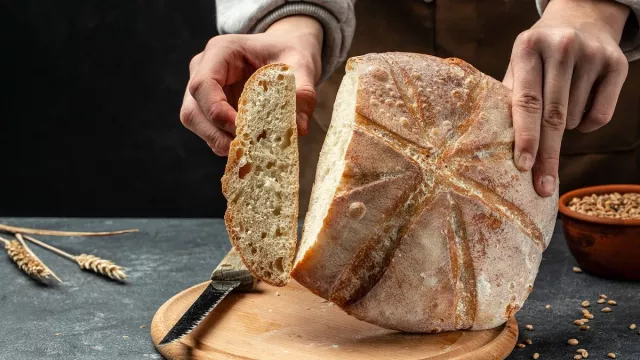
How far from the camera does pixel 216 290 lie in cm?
212

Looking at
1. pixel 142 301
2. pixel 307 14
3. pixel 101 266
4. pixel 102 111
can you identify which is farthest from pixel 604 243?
pixel 102 111

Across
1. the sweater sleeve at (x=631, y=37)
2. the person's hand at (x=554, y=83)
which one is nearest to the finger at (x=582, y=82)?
the person's hand at (x=554, y=83)

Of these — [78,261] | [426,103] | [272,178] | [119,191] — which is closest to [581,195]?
[426,103]

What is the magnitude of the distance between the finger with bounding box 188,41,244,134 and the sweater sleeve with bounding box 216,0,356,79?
31 centimetres

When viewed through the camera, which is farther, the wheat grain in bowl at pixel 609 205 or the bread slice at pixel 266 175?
the wheat grain in bowl at pixel 609 205

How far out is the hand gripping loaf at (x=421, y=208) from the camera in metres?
1.75

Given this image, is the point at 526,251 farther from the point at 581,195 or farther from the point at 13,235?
the point at 13,235

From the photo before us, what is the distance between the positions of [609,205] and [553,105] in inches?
29.8

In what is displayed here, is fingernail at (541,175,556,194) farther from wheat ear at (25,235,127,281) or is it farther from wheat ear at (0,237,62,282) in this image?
wheat ear at (0,237,62,282)

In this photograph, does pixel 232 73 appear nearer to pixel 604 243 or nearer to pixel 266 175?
pixel 266 175

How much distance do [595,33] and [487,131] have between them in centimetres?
39

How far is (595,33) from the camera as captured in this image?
76.2 inches

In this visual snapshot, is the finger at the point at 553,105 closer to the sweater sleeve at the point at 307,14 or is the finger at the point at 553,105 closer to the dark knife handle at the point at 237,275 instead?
the dark knife handle at the point at 237,275

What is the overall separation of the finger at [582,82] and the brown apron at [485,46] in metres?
1.12
